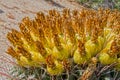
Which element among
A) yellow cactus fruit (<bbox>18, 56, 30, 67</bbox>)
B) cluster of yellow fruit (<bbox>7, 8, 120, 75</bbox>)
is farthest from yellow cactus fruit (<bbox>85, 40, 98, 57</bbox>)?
yellow cactus fruit (<bbox>18, 56, 30, 67</bbox>)

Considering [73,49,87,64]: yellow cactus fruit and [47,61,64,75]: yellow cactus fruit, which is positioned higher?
[73,49,87,64]: yellow cactus fruit

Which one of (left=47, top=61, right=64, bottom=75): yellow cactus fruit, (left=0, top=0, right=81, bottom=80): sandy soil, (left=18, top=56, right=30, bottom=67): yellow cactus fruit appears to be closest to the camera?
(left=47, top=61, right=64, bottom=75): yellow cactus fruit

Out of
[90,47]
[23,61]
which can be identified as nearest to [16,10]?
[23,61]

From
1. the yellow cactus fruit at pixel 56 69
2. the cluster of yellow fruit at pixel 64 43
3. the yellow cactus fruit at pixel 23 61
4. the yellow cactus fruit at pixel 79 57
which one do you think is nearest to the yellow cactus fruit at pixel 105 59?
the cluster of yellow fruit at pixel 64 43

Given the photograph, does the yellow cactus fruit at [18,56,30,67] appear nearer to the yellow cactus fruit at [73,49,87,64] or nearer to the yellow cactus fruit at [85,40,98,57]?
the yellow cactus fruit at [73,49,87,64]

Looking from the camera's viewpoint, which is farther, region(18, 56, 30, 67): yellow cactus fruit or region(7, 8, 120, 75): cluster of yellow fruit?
region(18, 56, 30, 67): yellow cactus fruit

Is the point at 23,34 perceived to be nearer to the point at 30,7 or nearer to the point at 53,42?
the point at 53,42

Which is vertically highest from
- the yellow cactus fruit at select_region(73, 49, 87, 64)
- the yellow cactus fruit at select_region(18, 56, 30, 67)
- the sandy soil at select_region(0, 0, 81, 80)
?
the yellow cactus fruit at select_region(73, 49, 87, 64)

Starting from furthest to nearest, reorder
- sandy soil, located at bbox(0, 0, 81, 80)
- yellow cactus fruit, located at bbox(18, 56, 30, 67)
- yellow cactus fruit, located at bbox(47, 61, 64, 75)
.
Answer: sandy soil, located at bbox(0, 0, 81, 80)
yellow cactus fruit, located at bbox(18, 56, 30, 67)
yellow cactus fruit, located at bbox(47, 61, 64, 75)

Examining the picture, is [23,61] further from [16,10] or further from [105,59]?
[16,10]
